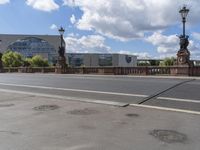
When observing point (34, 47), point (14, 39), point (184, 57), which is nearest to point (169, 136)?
point (184, 57)

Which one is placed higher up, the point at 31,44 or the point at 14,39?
the point at 14,39

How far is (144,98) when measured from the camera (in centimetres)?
1334

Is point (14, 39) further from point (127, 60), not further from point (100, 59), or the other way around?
point (127, 60)

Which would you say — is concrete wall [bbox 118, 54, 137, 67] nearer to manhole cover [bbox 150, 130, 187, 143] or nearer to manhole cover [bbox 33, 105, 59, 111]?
manhole cover [bbox 33, 105, 59, 111]

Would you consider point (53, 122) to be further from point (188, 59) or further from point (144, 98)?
point (188, 59)

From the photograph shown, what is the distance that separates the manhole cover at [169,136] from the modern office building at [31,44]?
175515 mm

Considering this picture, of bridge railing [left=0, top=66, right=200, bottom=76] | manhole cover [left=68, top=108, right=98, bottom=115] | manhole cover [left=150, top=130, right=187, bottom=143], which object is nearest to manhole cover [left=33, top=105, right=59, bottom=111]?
manhole cover [left=68, top=108, right=98, bottom=115]

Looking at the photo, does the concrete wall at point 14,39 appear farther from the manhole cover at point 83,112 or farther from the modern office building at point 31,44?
the manhole cover at point 83,112

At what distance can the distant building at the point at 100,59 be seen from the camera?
16935cm

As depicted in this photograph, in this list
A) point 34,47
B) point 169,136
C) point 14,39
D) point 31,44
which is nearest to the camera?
point 169,136

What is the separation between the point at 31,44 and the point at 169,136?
7220 inches

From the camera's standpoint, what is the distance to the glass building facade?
602 feet

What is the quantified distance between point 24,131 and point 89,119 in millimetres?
1967

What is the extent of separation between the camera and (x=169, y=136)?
7.15m
